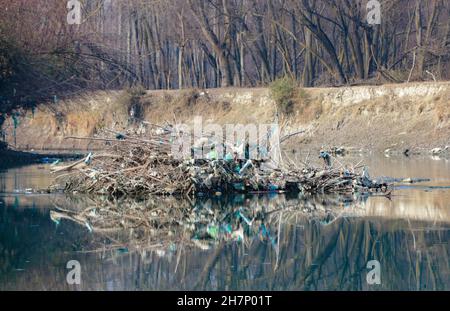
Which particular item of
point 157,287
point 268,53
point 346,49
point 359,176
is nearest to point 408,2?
point 346,49

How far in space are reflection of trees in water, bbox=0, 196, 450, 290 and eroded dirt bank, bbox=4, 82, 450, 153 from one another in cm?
2470

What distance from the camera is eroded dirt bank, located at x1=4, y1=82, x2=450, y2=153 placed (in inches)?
1909

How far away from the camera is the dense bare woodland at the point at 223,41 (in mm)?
36906

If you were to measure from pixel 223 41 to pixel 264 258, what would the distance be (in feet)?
169

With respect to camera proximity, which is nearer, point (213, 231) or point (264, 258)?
point (264, 258)

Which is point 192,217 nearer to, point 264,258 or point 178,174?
point 178,174

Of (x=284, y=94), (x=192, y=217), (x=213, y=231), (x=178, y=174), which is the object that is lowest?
(x=213, y=231)

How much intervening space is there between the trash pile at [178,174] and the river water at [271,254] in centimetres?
171

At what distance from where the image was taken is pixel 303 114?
56.1m

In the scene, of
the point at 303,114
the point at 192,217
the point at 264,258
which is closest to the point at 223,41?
the point at 303,114

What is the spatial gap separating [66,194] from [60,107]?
67.0 ft

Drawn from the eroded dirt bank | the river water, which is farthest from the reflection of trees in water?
the eroded dirt bank

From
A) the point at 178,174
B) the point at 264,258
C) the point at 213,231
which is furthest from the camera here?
the point at 178,174

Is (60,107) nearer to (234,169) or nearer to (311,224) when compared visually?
(234,169)
